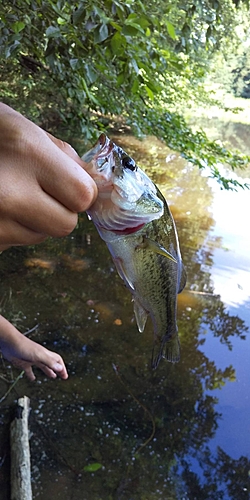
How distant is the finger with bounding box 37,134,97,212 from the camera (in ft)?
3.26

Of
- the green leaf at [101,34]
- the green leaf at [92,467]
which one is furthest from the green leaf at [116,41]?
the green leaf at [92,467]

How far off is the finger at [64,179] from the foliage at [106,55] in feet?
5.53

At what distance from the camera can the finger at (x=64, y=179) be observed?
100 centimetres

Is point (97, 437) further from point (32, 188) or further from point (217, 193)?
point (217, 193)

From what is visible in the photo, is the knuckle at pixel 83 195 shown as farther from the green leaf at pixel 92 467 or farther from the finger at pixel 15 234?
the green leaf at pixel 92 467

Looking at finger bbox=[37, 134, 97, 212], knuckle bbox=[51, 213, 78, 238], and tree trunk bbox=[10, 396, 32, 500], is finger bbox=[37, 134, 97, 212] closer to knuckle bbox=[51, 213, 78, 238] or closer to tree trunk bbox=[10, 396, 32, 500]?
knuckle bbox=[51, 213, 78, 238]

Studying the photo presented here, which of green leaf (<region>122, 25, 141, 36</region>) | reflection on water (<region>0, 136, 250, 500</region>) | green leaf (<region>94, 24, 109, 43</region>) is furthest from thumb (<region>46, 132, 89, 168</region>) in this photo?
reflection on water (<region>0, 136, 250, 500</region>)

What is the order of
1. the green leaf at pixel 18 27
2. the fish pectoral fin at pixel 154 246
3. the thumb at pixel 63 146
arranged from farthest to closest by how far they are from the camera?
1. the green leaf at pixel 18 27
2. the fish pectoral fin at pixel 154 246
3. the thumb at pixel 63 146

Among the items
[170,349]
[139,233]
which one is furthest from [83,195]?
[170,349]

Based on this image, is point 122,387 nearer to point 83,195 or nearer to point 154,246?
point 154,246

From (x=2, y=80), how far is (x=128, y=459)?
232 inches

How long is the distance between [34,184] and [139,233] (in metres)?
0.57

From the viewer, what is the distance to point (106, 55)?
3102 mm

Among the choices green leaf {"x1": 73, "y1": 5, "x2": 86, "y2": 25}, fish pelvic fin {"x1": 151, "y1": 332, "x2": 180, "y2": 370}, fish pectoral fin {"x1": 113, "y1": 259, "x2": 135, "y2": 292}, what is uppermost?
green leaf {"x1": 73, "y1": 5, "x2": 86, "y2": 25}
